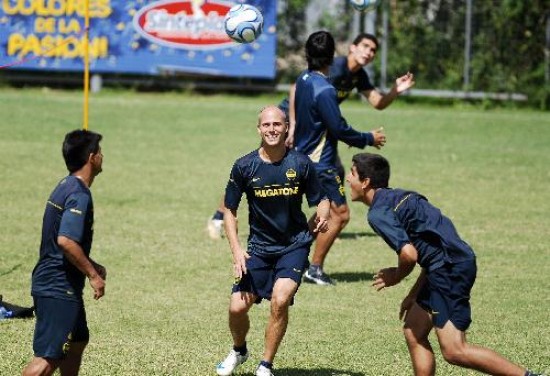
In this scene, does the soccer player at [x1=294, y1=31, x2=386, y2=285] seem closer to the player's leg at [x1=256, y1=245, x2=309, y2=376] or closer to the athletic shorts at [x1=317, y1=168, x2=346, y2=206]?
the athletic shorts at [x1=317, y1=168, x2=346, y2=206]

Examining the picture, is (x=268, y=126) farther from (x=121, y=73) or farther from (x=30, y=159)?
(x=121, y=73)

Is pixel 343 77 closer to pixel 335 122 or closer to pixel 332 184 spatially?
pixel 335 122

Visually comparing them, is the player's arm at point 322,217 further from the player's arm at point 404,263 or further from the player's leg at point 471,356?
the player's leg at point 471,356

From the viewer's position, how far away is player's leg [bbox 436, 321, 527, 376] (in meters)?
7.00

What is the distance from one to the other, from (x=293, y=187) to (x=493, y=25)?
18862 millimetres

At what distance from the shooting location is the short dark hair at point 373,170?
23.8ft

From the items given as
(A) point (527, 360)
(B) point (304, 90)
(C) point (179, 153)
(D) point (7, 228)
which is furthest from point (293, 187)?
(C) point (179, 153)

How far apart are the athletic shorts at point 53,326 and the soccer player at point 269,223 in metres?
1.49

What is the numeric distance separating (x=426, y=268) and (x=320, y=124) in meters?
4.28

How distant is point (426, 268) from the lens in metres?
7.21

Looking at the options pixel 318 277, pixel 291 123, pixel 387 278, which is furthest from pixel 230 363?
pixel 291 123

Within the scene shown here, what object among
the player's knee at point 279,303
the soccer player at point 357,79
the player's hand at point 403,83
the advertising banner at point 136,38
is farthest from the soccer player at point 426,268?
the advertising banner at point 136,38

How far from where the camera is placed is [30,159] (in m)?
18.4

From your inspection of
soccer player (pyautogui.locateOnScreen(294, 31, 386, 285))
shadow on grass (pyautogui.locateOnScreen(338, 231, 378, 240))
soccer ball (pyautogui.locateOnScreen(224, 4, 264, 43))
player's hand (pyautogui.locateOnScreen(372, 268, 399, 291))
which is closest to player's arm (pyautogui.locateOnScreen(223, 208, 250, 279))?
player's hand (pyautogui.locateOnScreen(372, 268, 399, 291))
